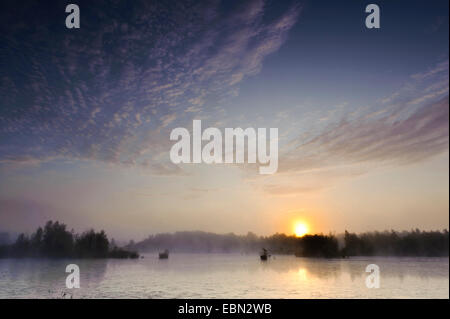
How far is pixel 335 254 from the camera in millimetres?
171500

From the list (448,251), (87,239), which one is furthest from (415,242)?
(87,239)
